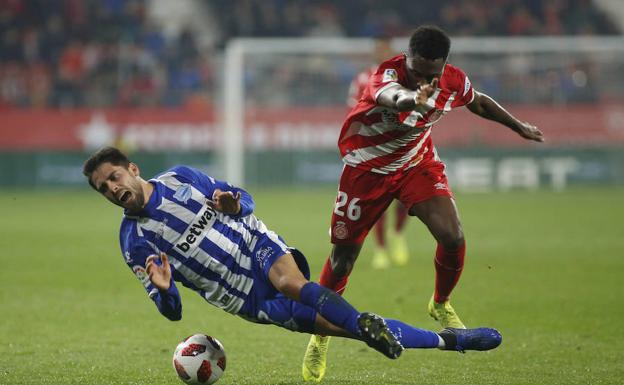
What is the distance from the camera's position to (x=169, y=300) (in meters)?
5.36

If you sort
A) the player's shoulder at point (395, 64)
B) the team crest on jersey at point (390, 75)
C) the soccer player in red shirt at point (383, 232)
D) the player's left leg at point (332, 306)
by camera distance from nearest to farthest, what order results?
the player's left leg at point (332, 306) < the team crest on jersey at point (390, 75) < the player's shoulder at point (395, 64) < the soccer player in red shirt at point (383, 232)

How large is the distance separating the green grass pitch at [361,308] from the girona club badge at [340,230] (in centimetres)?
87

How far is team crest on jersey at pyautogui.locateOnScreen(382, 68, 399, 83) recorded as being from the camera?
6.14m

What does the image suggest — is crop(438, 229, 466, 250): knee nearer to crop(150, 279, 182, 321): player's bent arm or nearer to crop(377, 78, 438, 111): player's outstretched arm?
crop(377, 78, 438, 111): player's outstretched arm

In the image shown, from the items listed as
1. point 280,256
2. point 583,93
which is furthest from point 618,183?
point 280,256

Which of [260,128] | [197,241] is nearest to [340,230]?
[197,241]

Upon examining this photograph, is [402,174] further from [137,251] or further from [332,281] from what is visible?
[137,251]

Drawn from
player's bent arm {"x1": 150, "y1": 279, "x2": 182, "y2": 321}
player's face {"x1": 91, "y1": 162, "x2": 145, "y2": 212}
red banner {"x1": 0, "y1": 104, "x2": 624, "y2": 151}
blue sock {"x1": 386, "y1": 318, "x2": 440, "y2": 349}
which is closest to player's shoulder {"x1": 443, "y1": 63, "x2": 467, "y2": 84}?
blue sock {"x1": 386, "y1": 318, "x2": 440, "y2": 349}

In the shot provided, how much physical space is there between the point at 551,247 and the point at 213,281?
29.7 ft

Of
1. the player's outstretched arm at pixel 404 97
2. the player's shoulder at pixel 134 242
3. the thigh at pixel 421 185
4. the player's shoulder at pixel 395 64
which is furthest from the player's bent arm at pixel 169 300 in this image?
the player's shoulder at pixel 395 64

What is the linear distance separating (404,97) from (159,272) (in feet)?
5.46

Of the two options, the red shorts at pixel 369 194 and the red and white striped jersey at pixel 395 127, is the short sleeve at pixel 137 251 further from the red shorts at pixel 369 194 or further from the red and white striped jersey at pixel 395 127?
the red and white striped jersey at pixel 395 127

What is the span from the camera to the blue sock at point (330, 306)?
5.29 metres

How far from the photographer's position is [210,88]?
26.8m
